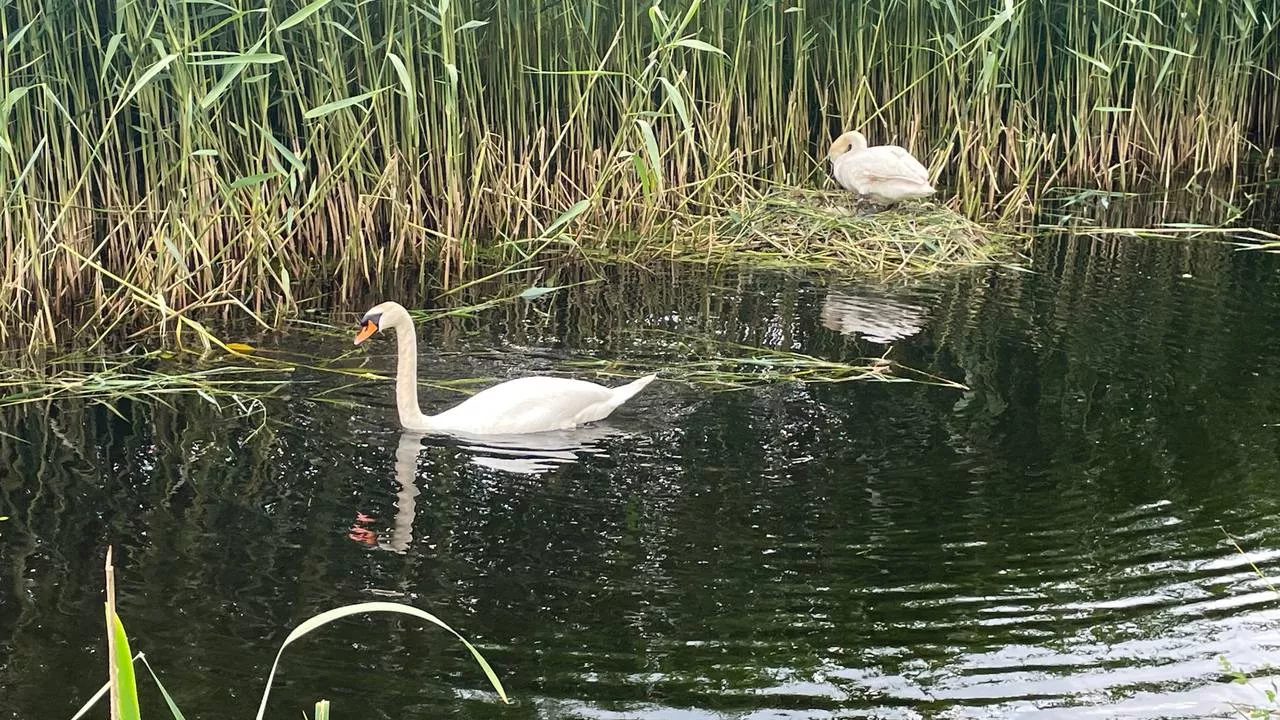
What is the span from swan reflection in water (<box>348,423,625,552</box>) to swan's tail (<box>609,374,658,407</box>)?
0.33 ft

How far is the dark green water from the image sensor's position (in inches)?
151

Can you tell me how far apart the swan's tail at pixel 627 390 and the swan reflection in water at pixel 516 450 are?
4.0 inches

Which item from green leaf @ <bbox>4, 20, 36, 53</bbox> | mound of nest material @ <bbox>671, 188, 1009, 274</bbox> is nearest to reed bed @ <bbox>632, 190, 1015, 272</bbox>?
mound of nest material @ <bbox>671, 188, 1009, 274</bbox>

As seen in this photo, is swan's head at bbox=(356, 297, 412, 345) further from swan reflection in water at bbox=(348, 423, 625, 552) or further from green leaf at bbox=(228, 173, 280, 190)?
green leaf at bbox=(228, 173, 280, 190)

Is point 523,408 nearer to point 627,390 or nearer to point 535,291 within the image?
point 627,390

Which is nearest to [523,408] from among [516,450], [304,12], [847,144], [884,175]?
[516,450]

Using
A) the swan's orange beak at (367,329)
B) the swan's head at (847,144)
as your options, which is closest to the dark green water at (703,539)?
the swan's orange beak at (367,329)

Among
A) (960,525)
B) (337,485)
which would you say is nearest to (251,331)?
(337,485)

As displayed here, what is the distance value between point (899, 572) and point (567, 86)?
16.6 ft

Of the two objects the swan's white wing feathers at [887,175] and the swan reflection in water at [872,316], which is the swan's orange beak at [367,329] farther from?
the swan's white wing feathers at [887,175]

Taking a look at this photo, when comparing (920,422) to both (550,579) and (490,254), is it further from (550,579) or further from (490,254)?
(490,254)

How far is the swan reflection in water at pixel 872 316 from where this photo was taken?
7.24 metres

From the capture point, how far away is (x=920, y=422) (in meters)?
5.89

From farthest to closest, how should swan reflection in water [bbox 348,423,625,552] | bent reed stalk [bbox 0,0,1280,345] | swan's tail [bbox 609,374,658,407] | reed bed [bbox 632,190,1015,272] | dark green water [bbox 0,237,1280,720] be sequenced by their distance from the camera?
reed bed [bbox 632,190,1015,272], bent reed stalk [bbox 0,0,1280,345], swan's tail [bbox 609,374,658,407], swan reflection in water [bbox 348,423,625,552], dark green water [bbox 0,237,1280,720]
